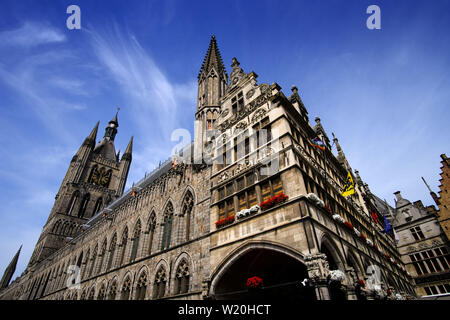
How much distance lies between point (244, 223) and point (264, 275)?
419 cm

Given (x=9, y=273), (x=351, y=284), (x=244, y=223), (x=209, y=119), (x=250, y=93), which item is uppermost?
(x=209, y=119)

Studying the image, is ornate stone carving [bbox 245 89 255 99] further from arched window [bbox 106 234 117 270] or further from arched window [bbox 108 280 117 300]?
arched window [bbox 106 234 117 270]

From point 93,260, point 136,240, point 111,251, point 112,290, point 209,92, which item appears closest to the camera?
point 112,290

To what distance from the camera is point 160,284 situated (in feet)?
61.5

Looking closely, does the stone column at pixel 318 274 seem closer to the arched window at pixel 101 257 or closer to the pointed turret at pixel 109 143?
the arched window at pixel 101 257

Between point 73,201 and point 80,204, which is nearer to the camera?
point 73,201

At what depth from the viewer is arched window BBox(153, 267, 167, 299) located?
60.2 ft

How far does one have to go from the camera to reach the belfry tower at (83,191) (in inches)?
2267

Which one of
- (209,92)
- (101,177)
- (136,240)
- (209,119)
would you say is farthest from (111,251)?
(101,177)

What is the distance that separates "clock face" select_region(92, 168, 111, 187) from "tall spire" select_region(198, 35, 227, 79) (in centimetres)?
5298

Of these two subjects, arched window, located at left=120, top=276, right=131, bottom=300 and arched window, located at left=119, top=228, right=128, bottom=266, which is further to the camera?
arched window, located at left=119, top=228, right=128, bottom=266

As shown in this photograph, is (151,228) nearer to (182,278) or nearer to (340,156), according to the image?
(182,278)

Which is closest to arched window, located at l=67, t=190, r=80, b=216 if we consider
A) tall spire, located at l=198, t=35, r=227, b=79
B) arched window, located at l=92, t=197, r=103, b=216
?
arched window, located at l=92, t=197, r=103, b=216
